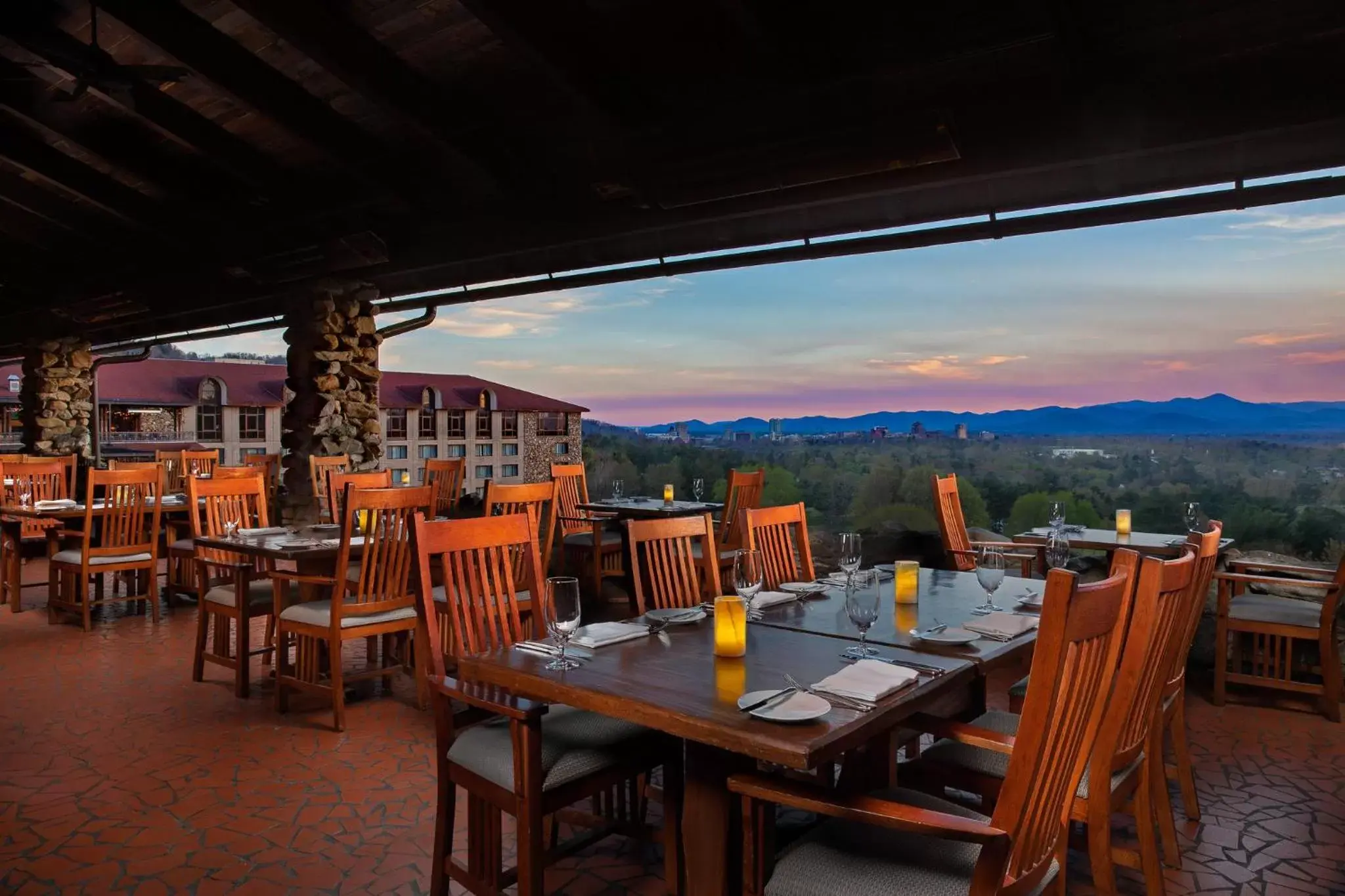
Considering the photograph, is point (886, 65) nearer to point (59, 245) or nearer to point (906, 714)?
point (906, 714)

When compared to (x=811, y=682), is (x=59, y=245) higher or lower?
higher

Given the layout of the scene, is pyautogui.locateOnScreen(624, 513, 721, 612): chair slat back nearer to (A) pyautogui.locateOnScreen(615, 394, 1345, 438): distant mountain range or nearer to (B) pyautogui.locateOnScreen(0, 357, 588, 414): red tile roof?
(A) pyautogui.locateOnScreen(615, 394, 1345, 438): distant mountain range

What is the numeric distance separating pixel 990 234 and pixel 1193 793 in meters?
2.67

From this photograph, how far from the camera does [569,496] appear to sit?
22.1 feet

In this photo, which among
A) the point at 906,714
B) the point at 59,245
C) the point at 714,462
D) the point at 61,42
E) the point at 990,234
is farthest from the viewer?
the point at 59,245

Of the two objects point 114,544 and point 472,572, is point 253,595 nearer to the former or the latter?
point 114,544

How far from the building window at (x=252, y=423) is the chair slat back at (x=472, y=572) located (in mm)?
6568

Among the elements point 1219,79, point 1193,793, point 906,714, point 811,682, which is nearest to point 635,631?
point 811,682

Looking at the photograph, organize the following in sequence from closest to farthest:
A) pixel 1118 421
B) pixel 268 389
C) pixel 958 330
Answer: pixel 1118 421
pixel 958 330
pixel 268 389

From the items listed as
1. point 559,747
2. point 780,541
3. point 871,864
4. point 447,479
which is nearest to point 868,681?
point 871,864

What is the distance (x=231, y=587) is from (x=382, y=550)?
1.11m

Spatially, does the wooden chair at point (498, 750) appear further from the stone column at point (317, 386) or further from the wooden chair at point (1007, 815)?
the stone column at point (317, 386)

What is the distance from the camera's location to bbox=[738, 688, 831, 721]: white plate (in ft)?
5.06

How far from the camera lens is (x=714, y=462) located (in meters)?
6.85
